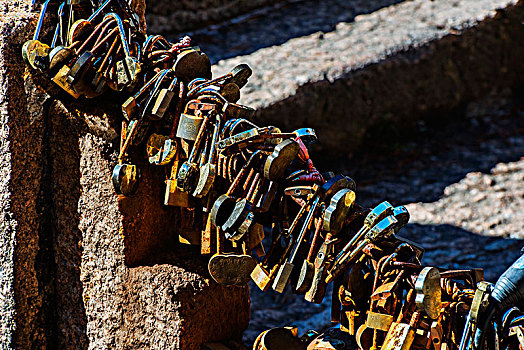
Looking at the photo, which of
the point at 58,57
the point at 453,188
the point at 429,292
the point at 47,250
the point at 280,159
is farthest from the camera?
the point at 453,188

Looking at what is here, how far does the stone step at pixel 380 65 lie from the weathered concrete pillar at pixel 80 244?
5.81 ft

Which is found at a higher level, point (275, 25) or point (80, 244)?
point (275, 25)

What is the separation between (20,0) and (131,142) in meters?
0.39

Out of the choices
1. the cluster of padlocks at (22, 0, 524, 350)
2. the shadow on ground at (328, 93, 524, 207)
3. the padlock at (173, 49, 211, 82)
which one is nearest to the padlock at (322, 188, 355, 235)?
the cluster of padlocks at (22, 0, 524, 350)

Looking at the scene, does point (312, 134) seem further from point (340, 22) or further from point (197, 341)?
point (340, 22)

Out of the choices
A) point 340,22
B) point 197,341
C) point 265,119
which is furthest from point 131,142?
point 340,22

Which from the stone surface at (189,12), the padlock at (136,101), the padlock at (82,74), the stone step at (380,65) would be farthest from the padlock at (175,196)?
the stone surface at (189,12)

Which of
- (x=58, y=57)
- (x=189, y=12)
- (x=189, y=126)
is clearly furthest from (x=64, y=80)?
(x=189, y=12)

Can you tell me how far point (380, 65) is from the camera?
3391 millimetres

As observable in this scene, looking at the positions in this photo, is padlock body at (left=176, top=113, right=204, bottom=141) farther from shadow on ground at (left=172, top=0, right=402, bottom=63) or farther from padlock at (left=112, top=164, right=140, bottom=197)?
shadow on ground at (left=172, top=0, right=402, bottom=63)

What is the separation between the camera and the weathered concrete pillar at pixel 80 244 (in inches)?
46.8

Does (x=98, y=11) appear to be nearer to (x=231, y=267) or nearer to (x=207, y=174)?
A: (x=207, y=174)

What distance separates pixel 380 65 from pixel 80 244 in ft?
7.86

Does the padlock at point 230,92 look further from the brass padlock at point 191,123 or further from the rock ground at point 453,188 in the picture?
the rock ground at point 453,188
